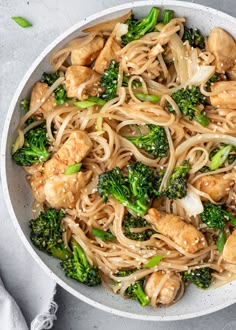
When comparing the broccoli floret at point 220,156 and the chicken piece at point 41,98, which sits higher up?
the chicken piece at point 41,98

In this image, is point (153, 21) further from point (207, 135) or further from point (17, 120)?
point (17, 120)

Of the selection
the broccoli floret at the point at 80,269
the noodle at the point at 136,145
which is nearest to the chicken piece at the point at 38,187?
the noodle at the point at 136,145

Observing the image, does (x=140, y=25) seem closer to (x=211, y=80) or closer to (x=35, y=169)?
(x=211, y=80)

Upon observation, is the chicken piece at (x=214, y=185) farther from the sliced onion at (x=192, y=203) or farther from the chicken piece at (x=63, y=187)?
the chicken piece at (x=63, y=187)

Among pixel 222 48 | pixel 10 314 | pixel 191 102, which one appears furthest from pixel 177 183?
pixel 10 314

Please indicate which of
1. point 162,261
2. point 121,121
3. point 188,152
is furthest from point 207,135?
point 162,261

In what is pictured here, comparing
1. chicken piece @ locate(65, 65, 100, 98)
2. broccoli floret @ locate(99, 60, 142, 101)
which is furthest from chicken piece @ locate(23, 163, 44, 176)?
broccoli floret @ locate(99, 60, 142, 101)
